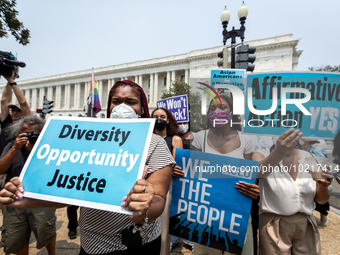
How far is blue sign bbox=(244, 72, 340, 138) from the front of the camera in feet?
5.37

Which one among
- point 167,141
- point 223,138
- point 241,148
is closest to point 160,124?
point 167,141

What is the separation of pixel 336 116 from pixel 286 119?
43 centimetres

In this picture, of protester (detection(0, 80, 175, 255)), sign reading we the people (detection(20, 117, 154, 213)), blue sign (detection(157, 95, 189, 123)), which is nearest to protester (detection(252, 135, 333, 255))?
protester (detection(0, 80, 175, 255))

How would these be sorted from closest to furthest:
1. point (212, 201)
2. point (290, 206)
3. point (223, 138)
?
1. point (290, 206)
2. point (212, 201)
3. point (223, 138)

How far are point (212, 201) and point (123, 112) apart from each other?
1282 millimetres

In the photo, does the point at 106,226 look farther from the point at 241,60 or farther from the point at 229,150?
the point at 241,60

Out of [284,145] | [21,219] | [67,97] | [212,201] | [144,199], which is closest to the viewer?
[144,199]

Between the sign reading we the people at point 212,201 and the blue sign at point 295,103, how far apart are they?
0.45 m

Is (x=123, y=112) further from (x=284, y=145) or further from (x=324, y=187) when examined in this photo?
(x=324, y=187)

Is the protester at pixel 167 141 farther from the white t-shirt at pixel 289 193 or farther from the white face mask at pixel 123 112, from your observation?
the white t-shirt at pixel 289 193

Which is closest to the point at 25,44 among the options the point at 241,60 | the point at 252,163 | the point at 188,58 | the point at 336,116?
the point at 241,60

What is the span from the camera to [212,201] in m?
1.85

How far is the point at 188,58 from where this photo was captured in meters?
40.5

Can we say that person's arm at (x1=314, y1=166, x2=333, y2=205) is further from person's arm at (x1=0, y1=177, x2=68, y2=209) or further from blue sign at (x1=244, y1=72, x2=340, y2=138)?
person's arm at (x1=0, y1=177, x2=68, y2=209)
